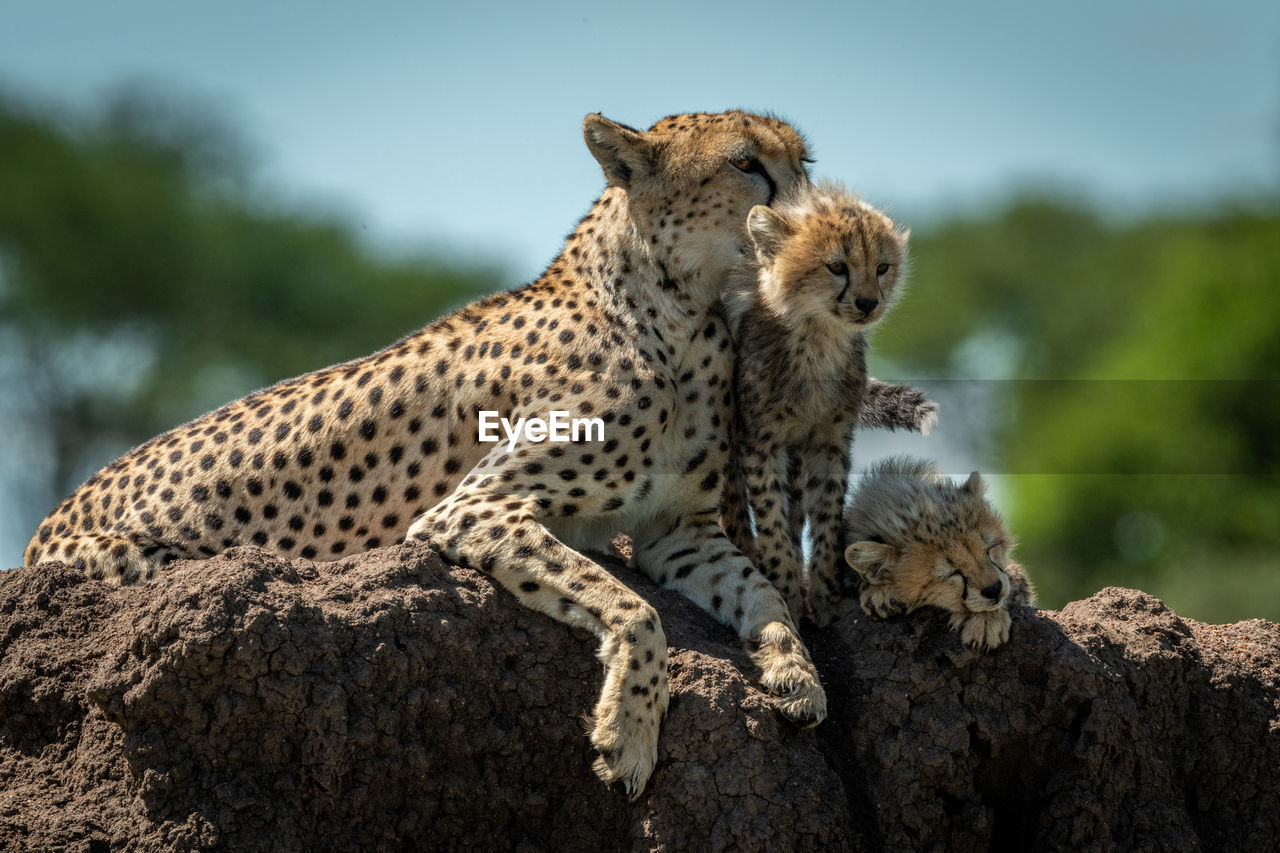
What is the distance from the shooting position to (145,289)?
2380 cm

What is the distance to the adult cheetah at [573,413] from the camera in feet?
Answer: 17.3

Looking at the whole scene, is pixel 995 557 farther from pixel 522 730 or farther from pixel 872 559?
pixel 522 730

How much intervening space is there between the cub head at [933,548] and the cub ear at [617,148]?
1431 millimetres

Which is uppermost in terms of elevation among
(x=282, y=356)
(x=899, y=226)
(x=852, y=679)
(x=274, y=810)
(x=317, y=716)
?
(x=282, y=356)

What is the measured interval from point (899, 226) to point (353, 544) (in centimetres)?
217

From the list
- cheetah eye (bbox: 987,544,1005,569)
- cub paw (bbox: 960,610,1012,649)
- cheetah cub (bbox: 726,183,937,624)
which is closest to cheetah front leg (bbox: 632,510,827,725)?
cheetah cub (bbox: 726,183,937,624)

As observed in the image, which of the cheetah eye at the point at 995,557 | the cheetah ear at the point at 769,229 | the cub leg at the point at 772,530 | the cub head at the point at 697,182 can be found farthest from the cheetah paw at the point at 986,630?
the cub head at the point at 697,182

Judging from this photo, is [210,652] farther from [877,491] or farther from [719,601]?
[877,491]

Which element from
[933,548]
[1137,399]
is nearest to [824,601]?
[933,548]

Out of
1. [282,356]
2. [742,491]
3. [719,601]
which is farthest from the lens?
[282,356]

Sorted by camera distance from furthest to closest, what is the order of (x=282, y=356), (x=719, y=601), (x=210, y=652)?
(x=282, y=356), (x=719, y=601), (x=210, y=652)

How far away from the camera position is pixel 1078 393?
26578 mm

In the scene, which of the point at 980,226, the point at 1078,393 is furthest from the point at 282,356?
the point at 980,226

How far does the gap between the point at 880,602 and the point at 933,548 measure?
24 centimetres
